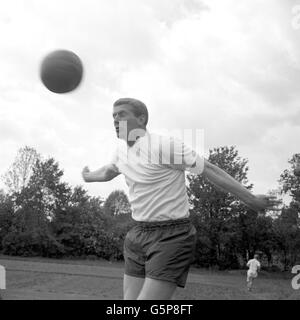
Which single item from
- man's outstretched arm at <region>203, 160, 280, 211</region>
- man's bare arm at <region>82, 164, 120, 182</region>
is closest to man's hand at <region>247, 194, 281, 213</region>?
man's outstretched arm at <region>203, 160, 280, 211</region>

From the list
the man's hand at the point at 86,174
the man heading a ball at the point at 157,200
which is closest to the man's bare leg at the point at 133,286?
the man heading a ball at the point at 157,200

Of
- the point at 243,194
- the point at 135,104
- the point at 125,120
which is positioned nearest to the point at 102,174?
the point at 125,120

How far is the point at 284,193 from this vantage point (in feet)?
157

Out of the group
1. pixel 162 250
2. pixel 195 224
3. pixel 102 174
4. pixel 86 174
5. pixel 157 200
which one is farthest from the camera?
pixel 195 224

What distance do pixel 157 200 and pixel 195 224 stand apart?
45.5 meters

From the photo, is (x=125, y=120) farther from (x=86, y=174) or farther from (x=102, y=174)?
(x=86, y=174)

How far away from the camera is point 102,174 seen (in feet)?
13.3

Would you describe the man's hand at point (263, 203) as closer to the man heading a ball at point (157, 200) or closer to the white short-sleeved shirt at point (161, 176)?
the man heading a ball at point (157, 200)

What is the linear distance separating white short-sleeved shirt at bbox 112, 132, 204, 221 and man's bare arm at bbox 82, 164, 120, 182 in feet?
1.62

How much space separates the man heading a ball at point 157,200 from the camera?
313 centimetres

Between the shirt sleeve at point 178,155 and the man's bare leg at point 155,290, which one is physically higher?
the shirt sleeve at point 178,155

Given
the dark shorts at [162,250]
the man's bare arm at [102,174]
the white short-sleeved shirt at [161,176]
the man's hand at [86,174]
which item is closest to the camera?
the dark shorts at [162,250]
